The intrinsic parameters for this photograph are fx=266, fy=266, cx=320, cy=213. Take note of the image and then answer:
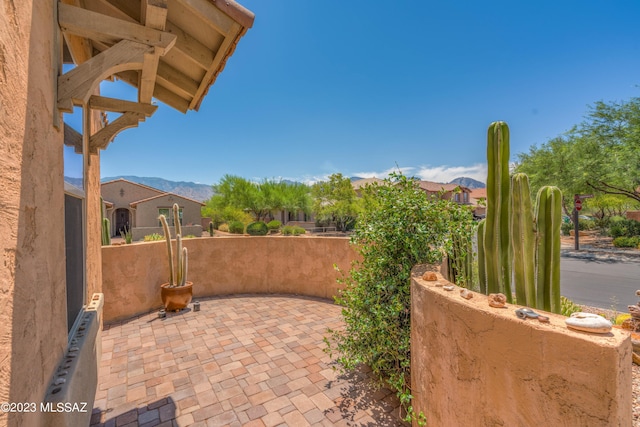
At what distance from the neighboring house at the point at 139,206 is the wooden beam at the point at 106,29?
2565 centimetres

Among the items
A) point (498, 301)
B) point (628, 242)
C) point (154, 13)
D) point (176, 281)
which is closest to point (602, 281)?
point (628, 242)

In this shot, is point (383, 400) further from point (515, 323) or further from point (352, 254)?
point (352, 254)

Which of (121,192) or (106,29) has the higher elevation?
(121,192)

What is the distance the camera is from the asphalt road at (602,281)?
658 cm

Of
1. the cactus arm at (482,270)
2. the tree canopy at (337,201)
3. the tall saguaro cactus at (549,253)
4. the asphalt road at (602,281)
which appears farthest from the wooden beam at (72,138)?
the tree canopy at (337,201)

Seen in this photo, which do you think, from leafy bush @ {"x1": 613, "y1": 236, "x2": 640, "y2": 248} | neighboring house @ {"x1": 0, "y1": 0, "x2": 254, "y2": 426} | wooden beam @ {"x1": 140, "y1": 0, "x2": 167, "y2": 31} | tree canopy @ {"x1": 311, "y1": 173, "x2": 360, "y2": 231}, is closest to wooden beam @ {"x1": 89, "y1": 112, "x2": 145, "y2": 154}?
neighboring house @ {"x1": 0, "y1": 0, "x2": 254, "y2": 426}

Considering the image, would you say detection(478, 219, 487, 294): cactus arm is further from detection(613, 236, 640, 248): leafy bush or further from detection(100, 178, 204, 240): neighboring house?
detection(100, 178, 204, 240): neighboring house

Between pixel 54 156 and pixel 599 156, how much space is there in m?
20.3

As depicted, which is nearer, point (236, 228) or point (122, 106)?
point (122, 106)

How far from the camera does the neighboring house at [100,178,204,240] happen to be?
26.3 m

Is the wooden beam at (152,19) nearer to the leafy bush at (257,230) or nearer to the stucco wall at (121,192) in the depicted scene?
the leafy bush at (257,230)

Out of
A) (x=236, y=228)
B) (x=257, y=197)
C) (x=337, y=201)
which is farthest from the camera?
(x=257, y=197)

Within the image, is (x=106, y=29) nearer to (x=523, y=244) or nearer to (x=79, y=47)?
(x=79, y=47)

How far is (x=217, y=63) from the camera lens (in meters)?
2.90
